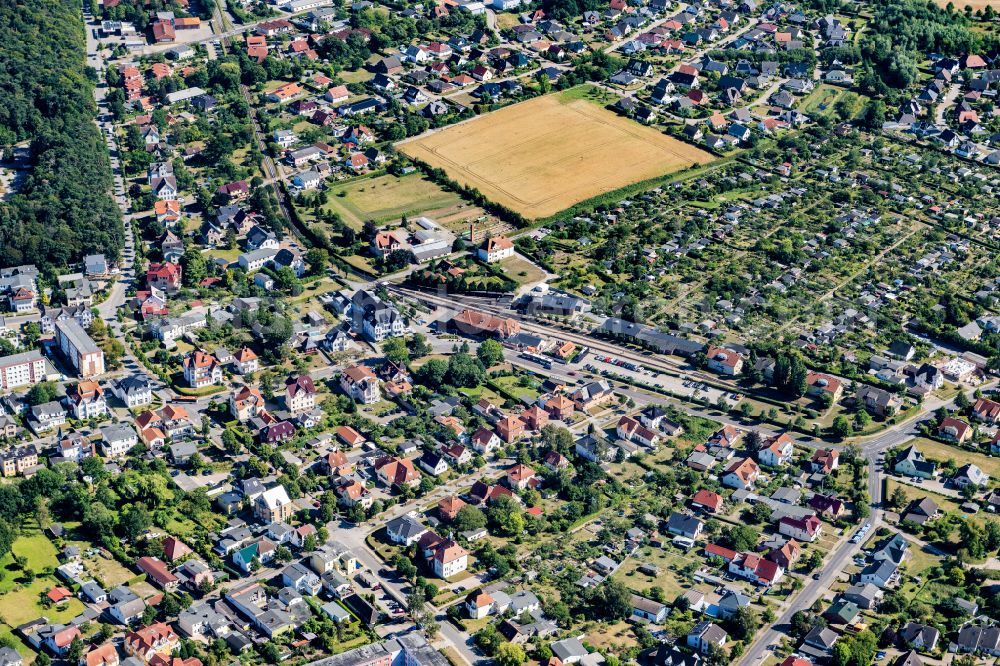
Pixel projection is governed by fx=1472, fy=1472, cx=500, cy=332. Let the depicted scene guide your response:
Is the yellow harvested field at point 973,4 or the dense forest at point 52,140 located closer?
the dense forest at point 52,140

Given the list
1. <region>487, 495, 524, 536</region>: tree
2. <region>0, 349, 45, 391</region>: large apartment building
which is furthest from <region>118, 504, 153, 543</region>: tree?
<region>487, 495, 524, 536</region>: tree

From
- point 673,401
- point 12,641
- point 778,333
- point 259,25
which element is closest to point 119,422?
point 12,641

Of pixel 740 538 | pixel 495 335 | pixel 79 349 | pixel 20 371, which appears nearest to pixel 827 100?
pixel 495 335

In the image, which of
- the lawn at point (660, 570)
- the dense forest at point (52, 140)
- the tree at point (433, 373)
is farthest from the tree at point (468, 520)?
the dense forest at point (52, 140)

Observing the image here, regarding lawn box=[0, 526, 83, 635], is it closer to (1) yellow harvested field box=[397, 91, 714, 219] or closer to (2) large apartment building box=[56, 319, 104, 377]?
(2) large apartment building box=[56, 319, 104, 377]

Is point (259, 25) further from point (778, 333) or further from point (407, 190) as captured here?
point (778, 333)

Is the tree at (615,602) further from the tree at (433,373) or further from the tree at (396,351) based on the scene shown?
the tree at (396,351)
